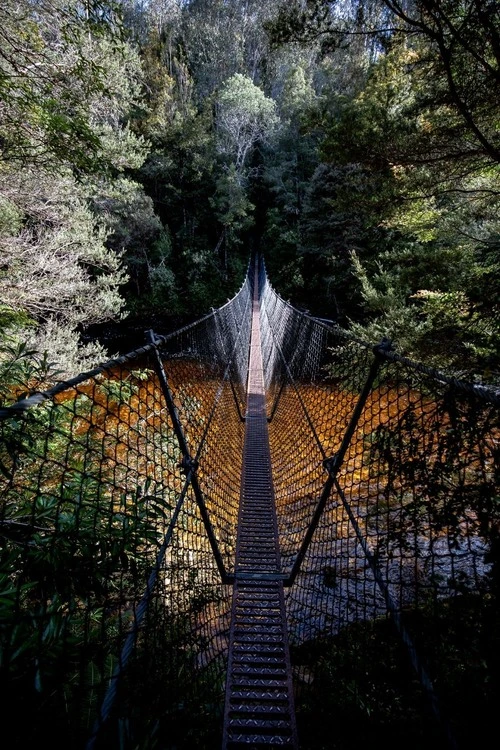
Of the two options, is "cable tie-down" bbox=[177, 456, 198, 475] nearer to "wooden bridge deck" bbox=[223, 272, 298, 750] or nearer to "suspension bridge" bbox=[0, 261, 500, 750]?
"suspension bridge" bbox=[0, 261, 500, 750]

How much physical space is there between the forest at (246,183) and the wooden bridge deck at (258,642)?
1.17 m

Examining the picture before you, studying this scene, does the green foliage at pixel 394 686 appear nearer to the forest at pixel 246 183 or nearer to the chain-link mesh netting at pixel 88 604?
the chain-link mesh netting at pixel 88 604

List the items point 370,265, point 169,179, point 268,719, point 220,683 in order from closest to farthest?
1. point 268,719
2. point 220,683
3. point 370,265
4. point 169,179

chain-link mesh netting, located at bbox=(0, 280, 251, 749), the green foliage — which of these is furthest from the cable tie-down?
the green foliage

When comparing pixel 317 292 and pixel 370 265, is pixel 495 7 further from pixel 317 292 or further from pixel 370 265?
pixel 317 292

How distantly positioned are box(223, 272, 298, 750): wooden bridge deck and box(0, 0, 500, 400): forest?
1.17 metres

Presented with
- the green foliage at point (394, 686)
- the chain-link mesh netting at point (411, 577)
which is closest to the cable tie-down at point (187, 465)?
the chain-link mesh netting at point (411, 577)

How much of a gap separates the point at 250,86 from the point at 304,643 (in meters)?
16.7

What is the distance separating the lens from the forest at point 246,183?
2.35 metres

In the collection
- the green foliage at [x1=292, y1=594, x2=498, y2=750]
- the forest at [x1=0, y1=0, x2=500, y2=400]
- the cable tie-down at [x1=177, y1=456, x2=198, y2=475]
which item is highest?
the forest at [x1=0, y1=0, x2=500, y2=400]

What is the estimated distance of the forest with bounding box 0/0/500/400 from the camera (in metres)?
2.35

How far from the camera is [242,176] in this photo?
13453 millimetres

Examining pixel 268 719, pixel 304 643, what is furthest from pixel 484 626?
pixel 304 643

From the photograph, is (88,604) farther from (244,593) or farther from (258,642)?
(244,593)
